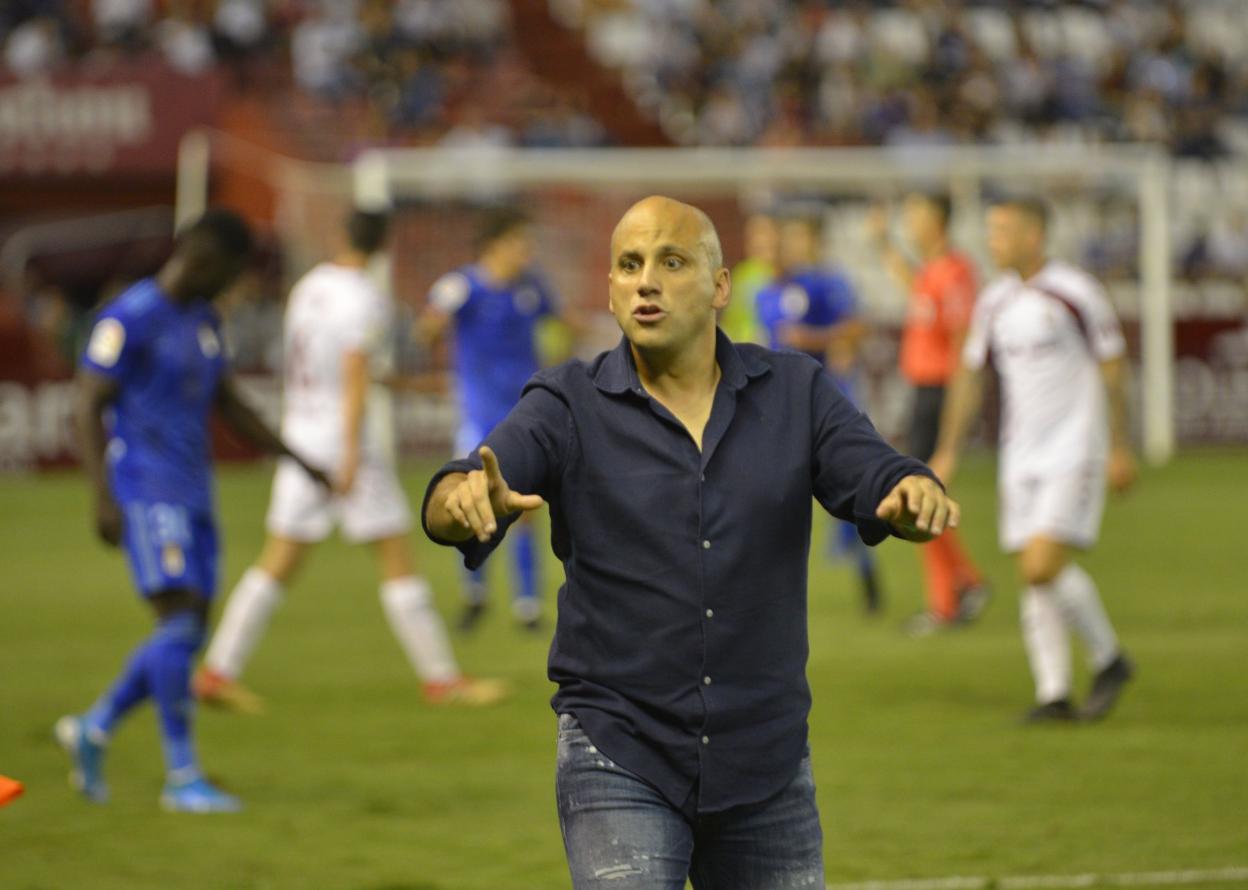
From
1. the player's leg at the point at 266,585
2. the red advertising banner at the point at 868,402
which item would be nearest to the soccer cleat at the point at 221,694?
the player's leg at the point at 266,585

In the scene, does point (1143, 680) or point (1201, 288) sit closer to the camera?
point (1143, 680)

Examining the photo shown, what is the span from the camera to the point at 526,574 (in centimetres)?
→ 1352

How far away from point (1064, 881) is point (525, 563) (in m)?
6.96

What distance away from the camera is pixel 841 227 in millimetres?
25969

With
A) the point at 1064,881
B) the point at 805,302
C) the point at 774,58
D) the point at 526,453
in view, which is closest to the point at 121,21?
the point at 774,58

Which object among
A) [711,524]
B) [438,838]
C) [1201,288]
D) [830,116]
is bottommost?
[438,838]

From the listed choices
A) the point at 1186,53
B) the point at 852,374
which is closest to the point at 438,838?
the point at 852,374

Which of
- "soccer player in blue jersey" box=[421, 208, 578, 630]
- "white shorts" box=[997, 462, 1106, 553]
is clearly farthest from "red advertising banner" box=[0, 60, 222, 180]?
"white shorts" box=[997, 462, 1106, 553]

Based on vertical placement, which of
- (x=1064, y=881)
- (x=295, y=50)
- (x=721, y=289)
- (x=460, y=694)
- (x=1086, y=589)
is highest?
(x=295, y=50)

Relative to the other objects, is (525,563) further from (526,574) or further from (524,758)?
(524,758)

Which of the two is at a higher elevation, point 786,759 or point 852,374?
point 852,374

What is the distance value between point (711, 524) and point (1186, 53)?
32470 millimetres

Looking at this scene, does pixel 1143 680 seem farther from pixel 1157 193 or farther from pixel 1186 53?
pixel 1186 53

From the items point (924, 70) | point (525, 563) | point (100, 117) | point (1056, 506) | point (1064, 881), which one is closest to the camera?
point (1064, 881)
